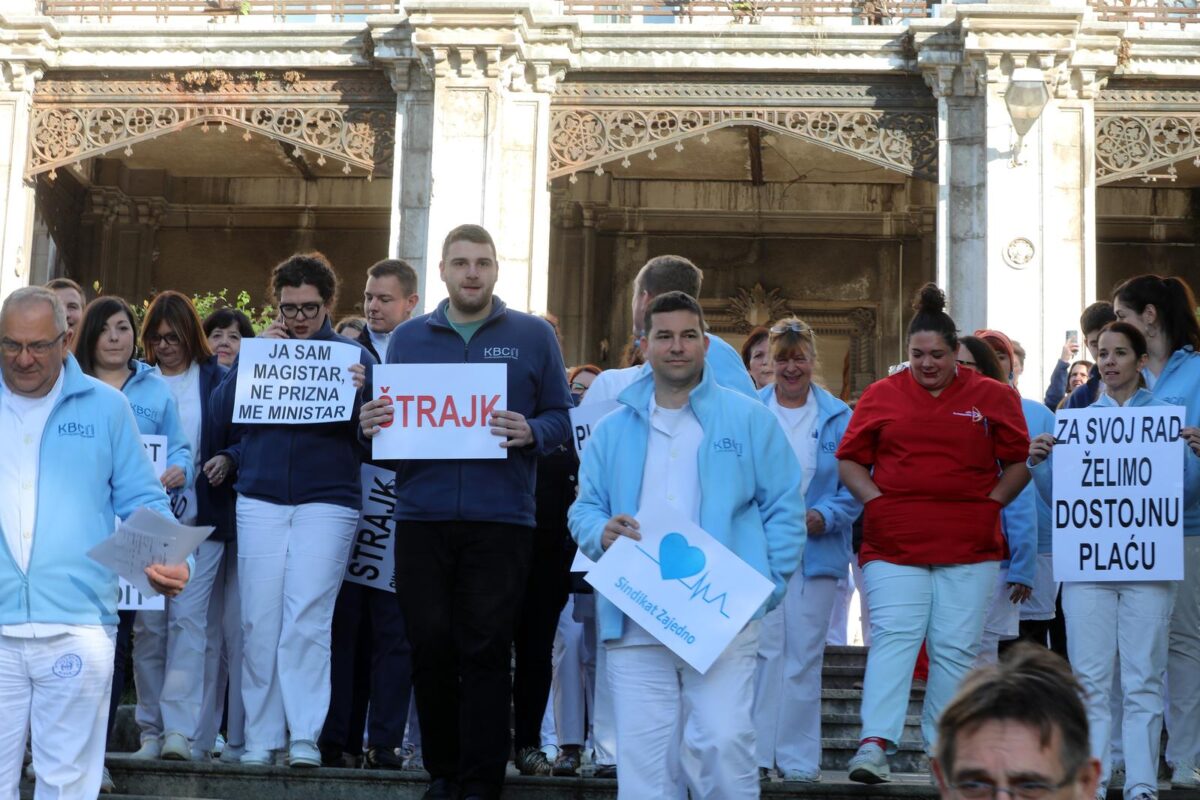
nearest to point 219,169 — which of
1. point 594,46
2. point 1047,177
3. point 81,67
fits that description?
point 81,67

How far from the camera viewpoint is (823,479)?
780 cm

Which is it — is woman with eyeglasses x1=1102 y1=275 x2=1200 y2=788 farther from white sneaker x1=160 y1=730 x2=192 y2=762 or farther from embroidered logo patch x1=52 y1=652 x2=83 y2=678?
embroidered logo patch x1=52 y1=652 x2=83 y2=678

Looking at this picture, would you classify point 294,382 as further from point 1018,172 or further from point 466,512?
point 1018,172

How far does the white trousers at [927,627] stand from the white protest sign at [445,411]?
1639 millimetres

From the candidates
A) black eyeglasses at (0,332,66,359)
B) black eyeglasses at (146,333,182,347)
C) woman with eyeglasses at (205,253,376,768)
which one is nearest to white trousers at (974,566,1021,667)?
woman with eyeglasses at (205,253,376,768)

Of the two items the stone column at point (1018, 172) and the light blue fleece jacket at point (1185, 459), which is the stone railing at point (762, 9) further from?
the light blue fleece jacket at point (1185, 459)

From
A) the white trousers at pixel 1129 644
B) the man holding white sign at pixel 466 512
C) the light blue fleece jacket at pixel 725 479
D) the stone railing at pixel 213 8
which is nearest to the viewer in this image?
the light blue fleece jacket at pixel 725 479

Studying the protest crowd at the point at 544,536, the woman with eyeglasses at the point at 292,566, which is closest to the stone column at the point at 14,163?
the protest crowd at the point at 544,536

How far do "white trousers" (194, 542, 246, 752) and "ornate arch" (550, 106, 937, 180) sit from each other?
867 centimetres

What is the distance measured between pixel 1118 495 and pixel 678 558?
2.12 metres

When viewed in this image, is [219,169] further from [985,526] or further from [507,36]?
[985,526]

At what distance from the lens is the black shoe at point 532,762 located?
720cm

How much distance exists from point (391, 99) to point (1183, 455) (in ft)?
35.0

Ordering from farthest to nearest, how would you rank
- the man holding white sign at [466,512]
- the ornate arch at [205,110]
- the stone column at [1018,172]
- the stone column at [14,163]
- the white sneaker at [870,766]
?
the ornate arch at [205,110], the stone column at [14,163], the stone column at [1018,172], the white sneaker at [870,766], the man holding white sign at [466,512]
